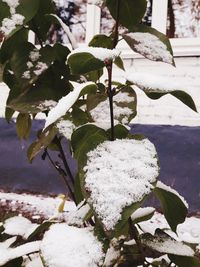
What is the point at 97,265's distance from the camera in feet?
2.15

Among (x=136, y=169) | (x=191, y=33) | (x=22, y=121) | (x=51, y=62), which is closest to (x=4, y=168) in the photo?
(x=191, y=33)

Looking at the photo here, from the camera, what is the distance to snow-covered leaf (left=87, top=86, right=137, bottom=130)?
0.83 metres

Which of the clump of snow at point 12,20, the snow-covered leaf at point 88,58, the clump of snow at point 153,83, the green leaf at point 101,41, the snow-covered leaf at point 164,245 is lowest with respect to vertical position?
the snow-covered leaf at point 164,245

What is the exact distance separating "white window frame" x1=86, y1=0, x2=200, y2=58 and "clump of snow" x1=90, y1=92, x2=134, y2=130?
3.58 metres

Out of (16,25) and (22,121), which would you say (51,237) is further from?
(22,121)

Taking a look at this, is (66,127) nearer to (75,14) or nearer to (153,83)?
(153,83)

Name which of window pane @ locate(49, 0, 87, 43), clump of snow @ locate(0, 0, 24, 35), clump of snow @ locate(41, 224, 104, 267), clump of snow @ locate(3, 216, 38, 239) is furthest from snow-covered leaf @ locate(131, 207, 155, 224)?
window pane @ locate(49, 0, 87, 43)

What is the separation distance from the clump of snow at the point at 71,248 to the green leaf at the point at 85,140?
0.36 ft

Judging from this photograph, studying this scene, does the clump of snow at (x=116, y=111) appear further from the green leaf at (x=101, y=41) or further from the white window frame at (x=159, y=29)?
the white window frame at (x=159, y=29)

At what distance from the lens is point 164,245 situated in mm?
878

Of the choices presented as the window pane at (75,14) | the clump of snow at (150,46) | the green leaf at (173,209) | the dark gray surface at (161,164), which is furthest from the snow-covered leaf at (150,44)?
the window pane at (75,14)

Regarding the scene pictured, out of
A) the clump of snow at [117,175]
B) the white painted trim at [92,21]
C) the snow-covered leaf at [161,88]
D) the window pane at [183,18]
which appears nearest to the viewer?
the clump of snow at [117,175]

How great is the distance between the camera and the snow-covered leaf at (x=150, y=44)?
80 cm

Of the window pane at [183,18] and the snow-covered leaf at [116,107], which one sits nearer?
the snow-covered leaf at [116,107]
